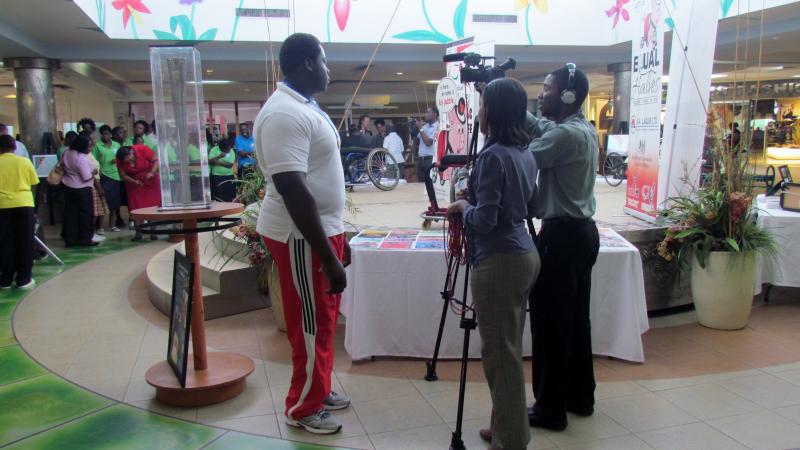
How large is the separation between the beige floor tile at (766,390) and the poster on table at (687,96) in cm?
150

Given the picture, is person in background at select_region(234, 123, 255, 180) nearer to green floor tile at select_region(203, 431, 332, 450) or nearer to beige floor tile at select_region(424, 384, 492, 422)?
beige floor tile at select_region(424, 384, 492, 422)

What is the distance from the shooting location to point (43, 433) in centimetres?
259

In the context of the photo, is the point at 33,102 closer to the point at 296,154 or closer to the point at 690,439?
the point at 296,154

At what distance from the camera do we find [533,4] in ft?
33.0

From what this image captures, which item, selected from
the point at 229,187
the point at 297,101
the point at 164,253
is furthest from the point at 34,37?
the point at 297,101

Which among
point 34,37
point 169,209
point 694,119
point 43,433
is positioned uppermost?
point 34,37

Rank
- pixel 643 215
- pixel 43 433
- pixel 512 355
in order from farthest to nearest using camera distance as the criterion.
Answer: pixel 643 215 < pixel 43 433 < pixel 512 355

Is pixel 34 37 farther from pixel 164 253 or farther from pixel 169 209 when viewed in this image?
pixel 169 209

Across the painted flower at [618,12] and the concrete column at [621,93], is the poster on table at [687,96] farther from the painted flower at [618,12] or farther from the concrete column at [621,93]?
the concrete column at [621,93]

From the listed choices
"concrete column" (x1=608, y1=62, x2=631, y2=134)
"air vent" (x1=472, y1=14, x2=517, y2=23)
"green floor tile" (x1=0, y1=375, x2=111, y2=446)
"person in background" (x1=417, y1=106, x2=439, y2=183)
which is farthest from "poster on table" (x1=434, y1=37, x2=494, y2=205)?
"concrete column" (x1=608, y1=62, x2=631, y2=134)

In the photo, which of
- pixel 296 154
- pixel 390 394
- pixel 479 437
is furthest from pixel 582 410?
pixel 296 154

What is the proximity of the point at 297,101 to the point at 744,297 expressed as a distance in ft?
10.1

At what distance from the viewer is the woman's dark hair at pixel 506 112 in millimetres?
2018

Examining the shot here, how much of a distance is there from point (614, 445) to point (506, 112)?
4.60ft
